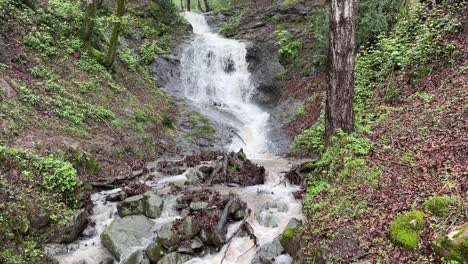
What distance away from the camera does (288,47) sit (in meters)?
21.5

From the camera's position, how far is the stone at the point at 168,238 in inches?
262

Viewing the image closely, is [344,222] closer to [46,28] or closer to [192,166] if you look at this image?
[192,166]

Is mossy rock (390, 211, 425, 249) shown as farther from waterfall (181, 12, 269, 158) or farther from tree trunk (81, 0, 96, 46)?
tree trunk (81, 0, 96, 46)

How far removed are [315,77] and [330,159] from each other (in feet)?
38.6

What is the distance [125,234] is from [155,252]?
3.07 feet

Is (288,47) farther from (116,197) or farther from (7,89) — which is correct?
Answer: (116,197)

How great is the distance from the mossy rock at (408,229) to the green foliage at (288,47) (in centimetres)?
1751

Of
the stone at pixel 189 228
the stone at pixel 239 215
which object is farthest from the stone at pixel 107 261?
the stone at pixel 239 215

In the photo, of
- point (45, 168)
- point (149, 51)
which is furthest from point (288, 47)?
point (45, 168)

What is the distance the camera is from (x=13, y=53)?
11969 millimetres

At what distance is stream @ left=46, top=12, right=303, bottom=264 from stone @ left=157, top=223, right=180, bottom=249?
439mm

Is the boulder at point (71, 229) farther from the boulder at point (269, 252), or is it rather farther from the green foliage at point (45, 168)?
the boulder at point (269, 252)

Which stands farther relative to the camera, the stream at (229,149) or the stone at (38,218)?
the stone at (38,218)

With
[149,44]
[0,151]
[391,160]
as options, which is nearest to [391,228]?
[391,160]
